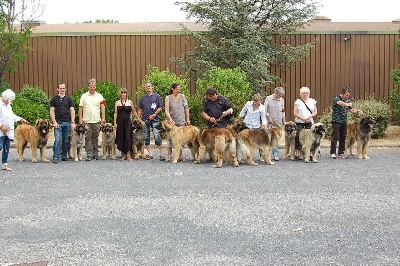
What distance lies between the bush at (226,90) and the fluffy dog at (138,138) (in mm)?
4548

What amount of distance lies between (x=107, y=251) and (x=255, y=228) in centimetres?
204

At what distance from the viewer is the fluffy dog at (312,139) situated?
49.0ft

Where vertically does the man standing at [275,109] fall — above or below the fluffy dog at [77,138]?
above

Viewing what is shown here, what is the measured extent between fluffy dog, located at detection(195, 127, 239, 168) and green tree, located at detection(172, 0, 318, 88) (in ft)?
27.3

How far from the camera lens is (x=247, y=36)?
22891mm

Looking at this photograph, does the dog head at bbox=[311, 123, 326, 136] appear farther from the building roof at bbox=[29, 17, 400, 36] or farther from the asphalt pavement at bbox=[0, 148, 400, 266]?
the building roof at bbox=[29, 17, 400, 36]

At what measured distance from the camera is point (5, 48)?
22.6 meters

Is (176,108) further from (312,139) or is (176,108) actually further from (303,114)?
(312,139)

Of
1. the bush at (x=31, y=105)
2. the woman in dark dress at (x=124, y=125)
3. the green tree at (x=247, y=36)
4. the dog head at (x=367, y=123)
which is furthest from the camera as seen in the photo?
the green tree at (x=247, y=36)

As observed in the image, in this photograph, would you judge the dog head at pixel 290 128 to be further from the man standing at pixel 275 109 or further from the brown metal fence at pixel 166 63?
the brown metal fence at pixel 166 63

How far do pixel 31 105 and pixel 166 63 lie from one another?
6.20 meters

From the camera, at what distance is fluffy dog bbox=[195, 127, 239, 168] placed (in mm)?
14156

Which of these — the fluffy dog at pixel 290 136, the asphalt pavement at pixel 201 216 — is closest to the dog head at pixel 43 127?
the asphalt pavement at pixel 201 216

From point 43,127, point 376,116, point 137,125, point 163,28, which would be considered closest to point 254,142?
point 137,125
